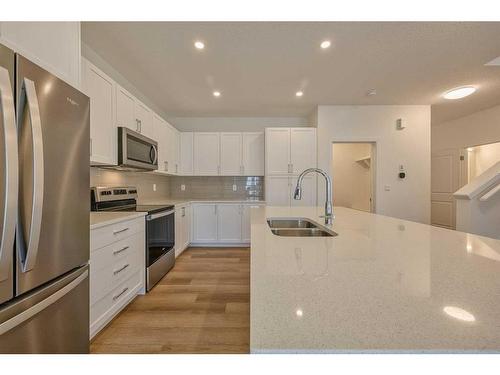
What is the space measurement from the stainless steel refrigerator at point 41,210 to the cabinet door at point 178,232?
82.6 inches

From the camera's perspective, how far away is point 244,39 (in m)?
2.35

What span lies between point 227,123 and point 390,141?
10.1 feet

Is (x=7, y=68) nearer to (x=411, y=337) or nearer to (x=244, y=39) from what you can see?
(x=411, y=337)

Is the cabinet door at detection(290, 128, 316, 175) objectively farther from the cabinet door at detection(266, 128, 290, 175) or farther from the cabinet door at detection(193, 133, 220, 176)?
the cabinet door at detection(193, 133, 220, 176)

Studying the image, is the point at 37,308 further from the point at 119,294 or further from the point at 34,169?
the point at 119,294

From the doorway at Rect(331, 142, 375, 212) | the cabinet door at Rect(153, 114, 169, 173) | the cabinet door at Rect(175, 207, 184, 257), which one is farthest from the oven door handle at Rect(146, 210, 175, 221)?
the doorway at Rect(331, 142, 375, 212)

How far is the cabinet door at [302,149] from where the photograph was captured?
4.28m

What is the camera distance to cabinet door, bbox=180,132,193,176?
450 cm

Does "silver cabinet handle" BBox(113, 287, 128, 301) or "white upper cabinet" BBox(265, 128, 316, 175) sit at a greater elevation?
"white upper cabinet" BBox(265, 128, 316, 175)

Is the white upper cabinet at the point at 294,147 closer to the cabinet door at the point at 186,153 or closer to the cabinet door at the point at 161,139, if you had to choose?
the cabinet door at the point at 186,153

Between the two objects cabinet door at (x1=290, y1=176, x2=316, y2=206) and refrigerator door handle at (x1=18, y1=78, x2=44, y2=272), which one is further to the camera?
cabinet door at (x1=290, y1=176, x2=316, y2=206)

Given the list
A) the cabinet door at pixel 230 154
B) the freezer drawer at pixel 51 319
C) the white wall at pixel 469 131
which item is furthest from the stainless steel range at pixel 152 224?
the white wall at pixel 469 131

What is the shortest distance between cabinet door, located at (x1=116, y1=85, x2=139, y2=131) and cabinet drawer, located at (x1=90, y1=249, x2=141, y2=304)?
1320 mm

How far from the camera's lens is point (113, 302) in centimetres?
190
